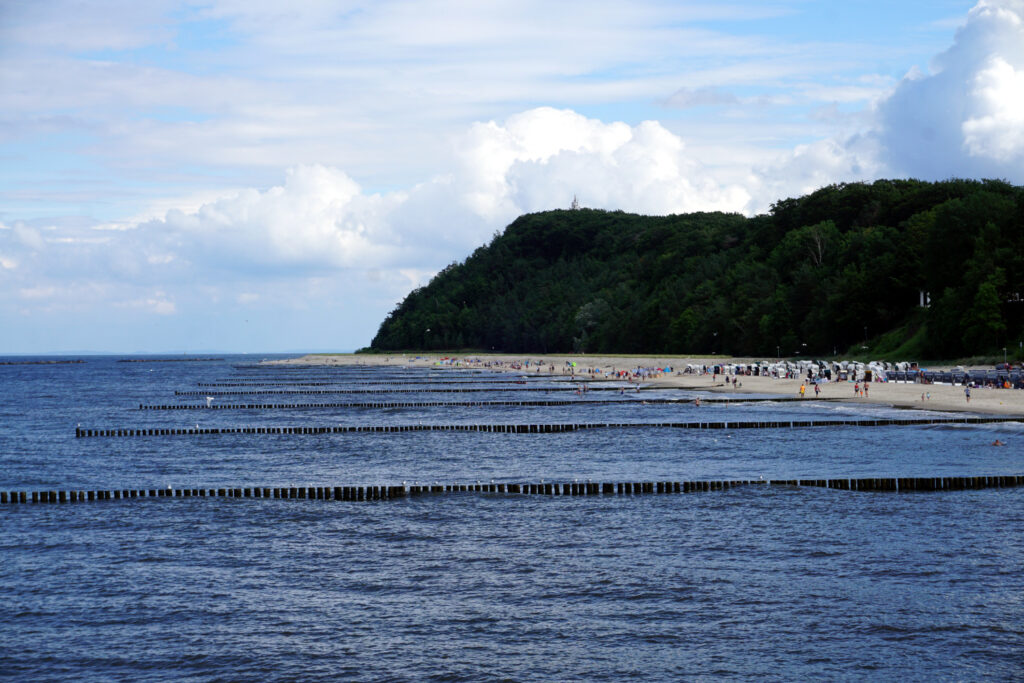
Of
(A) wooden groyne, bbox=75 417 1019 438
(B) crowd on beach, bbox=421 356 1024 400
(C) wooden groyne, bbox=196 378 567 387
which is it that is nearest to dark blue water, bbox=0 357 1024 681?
(A) wooden groyne, bbox=75 417 1019 438

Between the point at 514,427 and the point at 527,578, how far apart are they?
1483 inches

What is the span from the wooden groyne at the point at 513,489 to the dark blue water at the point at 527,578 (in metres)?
1.09

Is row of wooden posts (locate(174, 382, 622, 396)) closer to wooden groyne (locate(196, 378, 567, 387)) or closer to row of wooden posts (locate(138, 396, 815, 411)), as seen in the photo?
wooden groyne (locate(196, 378, 567, 387))

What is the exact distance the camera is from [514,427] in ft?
205

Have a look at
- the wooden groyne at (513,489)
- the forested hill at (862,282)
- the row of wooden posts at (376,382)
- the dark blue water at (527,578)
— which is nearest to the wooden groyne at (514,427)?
the dark blue water at (527,578)

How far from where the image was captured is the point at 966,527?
29422mm

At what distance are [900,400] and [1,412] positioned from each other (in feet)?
262

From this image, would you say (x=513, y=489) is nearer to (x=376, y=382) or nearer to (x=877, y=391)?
(x=877, y=391)

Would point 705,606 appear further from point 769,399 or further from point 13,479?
point 769,399

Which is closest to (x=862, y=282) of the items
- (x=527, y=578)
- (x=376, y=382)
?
(x=376, y=382)

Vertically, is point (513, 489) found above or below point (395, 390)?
below

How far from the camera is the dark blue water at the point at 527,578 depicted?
63.0 feet

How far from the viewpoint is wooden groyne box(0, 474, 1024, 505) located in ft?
121

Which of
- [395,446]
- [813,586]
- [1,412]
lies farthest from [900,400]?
[1,412]
